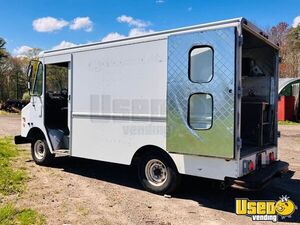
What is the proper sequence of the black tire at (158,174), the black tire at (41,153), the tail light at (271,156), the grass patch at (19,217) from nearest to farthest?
the grass patch at (19,217) → the black tire at (158,174) → the tail light at (271,156) → the black tire at (41,153)

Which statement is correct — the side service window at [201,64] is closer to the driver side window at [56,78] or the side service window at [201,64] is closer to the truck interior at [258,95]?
the truck interior at [258,95]

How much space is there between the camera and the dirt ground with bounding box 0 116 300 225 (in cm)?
476

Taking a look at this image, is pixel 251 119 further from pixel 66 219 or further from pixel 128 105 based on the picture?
pixel 66 219

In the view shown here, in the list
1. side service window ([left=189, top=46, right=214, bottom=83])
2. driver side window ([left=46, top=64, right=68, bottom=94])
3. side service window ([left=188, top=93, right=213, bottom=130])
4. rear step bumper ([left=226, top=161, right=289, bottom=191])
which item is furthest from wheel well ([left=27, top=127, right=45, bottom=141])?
rear step bumper ([left=226, top=161, right=289, bottom=191])

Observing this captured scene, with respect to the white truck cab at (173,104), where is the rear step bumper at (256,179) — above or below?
below

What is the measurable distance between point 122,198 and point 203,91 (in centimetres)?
231

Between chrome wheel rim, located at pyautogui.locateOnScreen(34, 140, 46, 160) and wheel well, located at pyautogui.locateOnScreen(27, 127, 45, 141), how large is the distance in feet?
0.50

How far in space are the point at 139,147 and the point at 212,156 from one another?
1493mm

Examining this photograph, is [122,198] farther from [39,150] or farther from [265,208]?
[39,150]

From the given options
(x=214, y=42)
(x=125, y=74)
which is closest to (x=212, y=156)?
(x=214, y=42)

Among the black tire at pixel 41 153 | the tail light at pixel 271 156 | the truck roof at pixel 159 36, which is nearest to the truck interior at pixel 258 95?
the tail light at pixel 271 156

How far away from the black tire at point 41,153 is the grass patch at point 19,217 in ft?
9.88

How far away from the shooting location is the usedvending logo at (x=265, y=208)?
→ 4.97 m

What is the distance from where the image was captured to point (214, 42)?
490cm
